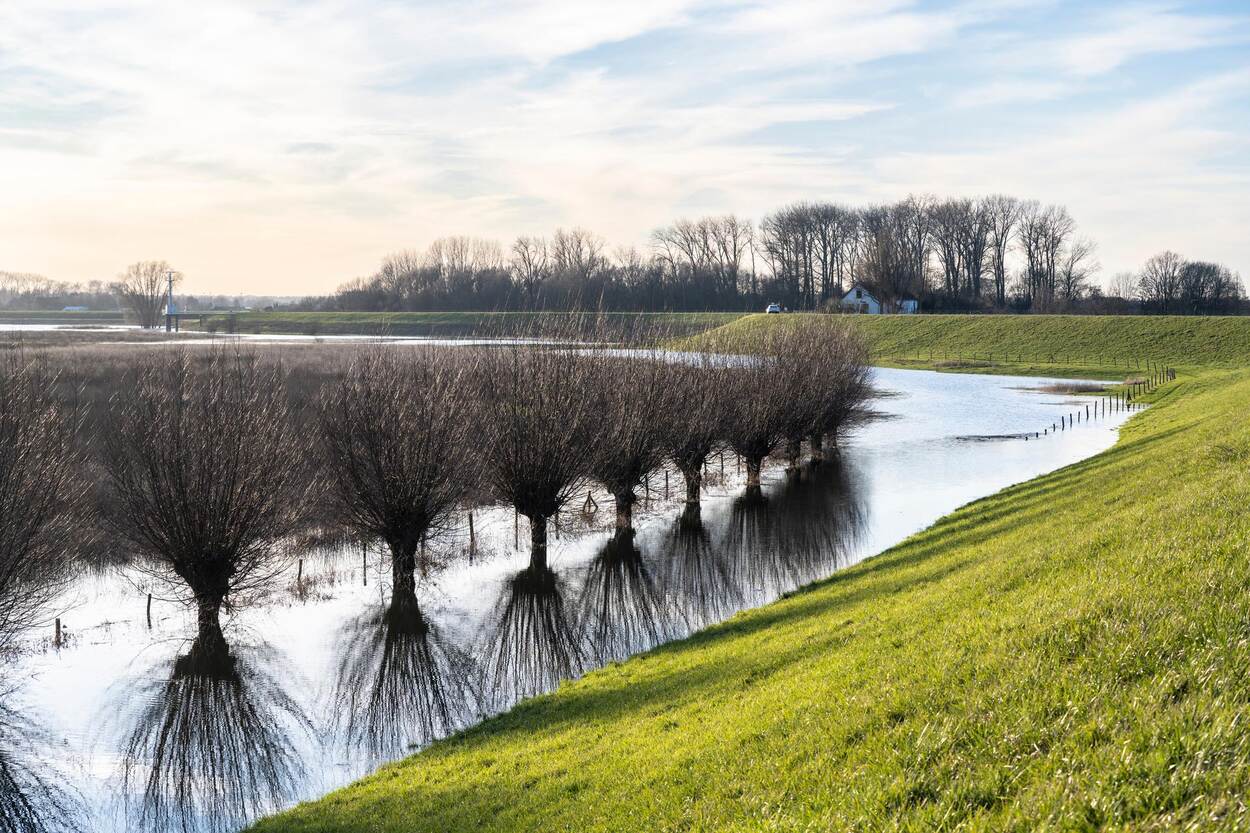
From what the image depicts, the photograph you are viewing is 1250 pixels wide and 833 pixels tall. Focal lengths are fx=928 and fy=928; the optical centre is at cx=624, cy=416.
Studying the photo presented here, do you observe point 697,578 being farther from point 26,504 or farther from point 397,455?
point 26,504

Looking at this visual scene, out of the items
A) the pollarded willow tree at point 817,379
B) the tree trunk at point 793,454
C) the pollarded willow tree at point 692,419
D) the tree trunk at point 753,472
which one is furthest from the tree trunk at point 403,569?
the tree trunk at point 793,454

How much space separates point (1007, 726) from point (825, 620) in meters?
8.53

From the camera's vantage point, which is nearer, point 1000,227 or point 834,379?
point 834,379

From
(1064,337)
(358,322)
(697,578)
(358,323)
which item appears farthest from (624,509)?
(358,322)

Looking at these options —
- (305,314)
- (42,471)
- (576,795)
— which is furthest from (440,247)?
(576,795)

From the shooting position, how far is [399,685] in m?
18.2

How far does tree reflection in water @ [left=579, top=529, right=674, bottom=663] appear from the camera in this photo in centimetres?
1994

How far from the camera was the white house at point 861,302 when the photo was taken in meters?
119

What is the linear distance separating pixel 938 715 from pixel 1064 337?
303ft

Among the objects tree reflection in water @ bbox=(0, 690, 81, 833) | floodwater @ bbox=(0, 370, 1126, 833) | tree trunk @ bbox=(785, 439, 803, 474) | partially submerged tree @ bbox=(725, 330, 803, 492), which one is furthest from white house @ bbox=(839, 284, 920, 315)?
tree reflection in water @ bbox=(0, 690, 81, 833)

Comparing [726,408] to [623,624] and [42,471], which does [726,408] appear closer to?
[623,624]

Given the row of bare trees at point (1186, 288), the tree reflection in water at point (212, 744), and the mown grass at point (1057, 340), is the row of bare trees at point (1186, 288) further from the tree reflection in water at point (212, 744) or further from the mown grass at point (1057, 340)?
the tree reflection in water at point (212, 744)

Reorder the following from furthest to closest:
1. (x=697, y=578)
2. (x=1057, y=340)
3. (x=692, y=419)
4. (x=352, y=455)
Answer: (x=1057, y=340)
(x=692, y=419)
(x=697, y=578)
(x=352, y=455)

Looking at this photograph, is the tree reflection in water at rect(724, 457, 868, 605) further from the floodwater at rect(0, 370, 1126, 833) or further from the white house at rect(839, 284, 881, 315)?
the white house at rect(839, 284, 881, 315)
